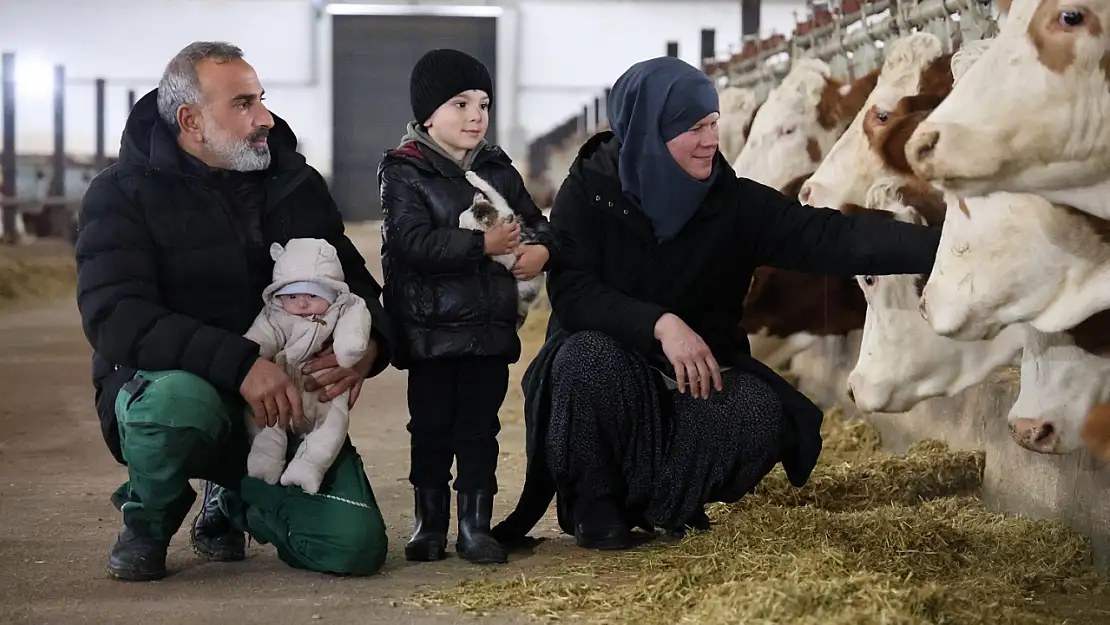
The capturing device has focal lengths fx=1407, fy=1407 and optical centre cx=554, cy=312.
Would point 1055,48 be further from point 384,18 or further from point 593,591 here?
point 384,18

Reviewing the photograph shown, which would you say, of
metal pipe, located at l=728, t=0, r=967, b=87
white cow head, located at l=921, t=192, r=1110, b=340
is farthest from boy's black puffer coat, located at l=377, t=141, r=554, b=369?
metal pipe, located at l=728, t=0, r=967, b=87

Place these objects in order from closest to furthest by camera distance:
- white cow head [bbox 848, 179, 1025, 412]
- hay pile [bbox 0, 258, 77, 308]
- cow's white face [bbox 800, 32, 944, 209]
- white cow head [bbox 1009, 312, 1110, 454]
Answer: white cow head [bbox 1009, 312, 1110, 454]
white cow head [bbox 848, 179, 1025, 412]
cow's white face [bbox 800, 32, 944, 209]
hay pile [bbox 0, 258, 77, 308]

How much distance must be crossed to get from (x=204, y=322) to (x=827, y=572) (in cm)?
135

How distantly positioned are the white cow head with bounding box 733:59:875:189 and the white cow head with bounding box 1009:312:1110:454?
7.41 feet

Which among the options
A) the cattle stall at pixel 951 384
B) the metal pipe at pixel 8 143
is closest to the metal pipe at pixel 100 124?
the metal pipe at pixel 8 143

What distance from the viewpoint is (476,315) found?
2.92 m

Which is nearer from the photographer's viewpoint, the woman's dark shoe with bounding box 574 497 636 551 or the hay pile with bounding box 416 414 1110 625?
the hay pile with bounding box 416 414 1110 625

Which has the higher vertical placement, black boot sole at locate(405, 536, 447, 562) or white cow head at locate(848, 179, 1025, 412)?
white cow head at locate(848, 179, 1025, 412)

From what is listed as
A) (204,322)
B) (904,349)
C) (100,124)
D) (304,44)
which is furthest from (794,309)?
(304,44)

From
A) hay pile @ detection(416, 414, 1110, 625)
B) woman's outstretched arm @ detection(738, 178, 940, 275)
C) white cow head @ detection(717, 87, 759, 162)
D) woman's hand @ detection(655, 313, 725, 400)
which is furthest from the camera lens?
white cow head @ detection(717, 87, 759, 162)

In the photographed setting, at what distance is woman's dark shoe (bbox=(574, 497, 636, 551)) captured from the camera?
3.00m

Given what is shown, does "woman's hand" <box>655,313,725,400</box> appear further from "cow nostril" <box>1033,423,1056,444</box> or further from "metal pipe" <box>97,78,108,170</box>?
"metal pipe" <box>97,78,108,170</box>

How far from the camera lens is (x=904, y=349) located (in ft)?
11.1

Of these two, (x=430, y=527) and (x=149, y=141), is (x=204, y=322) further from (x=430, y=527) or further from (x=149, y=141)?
(x=430, y=527)
